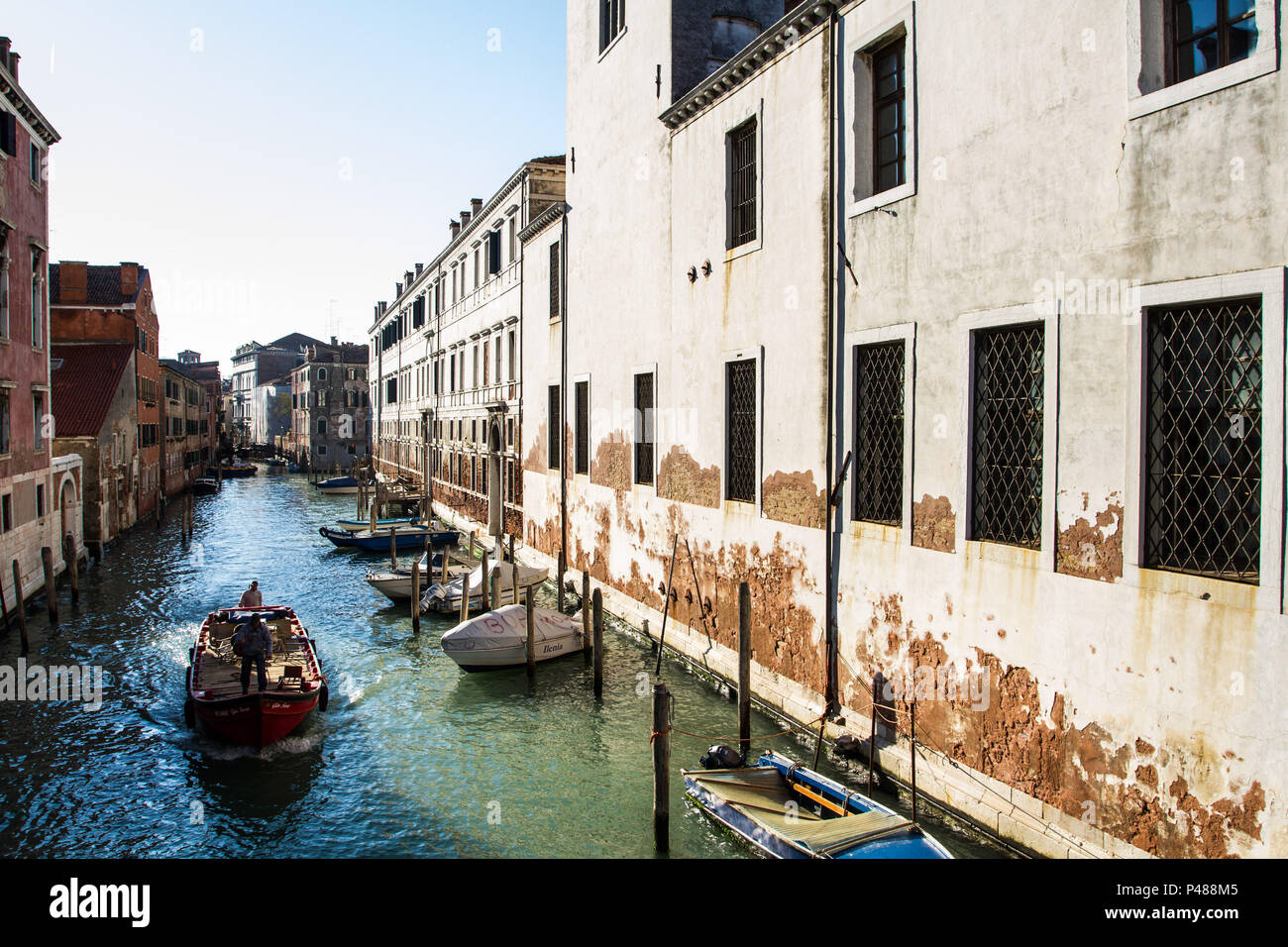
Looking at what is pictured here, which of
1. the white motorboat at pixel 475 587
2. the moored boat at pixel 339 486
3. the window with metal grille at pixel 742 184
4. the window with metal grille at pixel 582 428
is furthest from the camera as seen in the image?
the moored boat at pixel 339 486

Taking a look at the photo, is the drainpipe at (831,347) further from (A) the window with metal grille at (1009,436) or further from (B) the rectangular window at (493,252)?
(B) the rectangular window at (493,252)

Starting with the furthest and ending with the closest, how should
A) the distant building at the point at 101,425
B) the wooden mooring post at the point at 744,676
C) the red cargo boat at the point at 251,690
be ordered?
the distant building at the point at 101,425 → the red cargo boat at the point at 251,690 → the wooden mooring post at the point at 744,676

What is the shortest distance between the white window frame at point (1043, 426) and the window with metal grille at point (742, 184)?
15.7 feet

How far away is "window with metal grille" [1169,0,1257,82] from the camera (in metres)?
5.85

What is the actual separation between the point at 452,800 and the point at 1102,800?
20.7 feet

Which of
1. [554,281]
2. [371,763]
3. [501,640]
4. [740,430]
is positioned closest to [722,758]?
[371,763]

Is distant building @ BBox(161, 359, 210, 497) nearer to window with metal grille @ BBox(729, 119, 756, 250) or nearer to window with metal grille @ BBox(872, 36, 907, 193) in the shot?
window with metal grille @ BBox(729, 119, 756, 250)

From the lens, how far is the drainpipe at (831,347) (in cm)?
984

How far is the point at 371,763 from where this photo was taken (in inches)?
420

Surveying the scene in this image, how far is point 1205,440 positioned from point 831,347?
4.33 metres

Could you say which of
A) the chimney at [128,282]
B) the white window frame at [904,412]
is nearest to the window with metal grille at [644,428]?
the white window frame at [904,412]

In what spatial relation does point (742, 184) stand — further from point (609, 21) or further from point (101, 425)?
point (101, 425)

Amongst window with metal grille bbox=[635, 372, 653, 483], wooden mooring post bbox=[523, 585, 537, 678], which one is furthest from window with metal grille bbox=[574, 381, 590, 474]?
wooden mooring post bbox=[523, 585, 537, 678]

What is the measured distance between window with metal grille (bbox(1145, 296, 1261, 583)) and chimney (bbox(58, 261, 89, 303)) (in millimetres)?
36047
